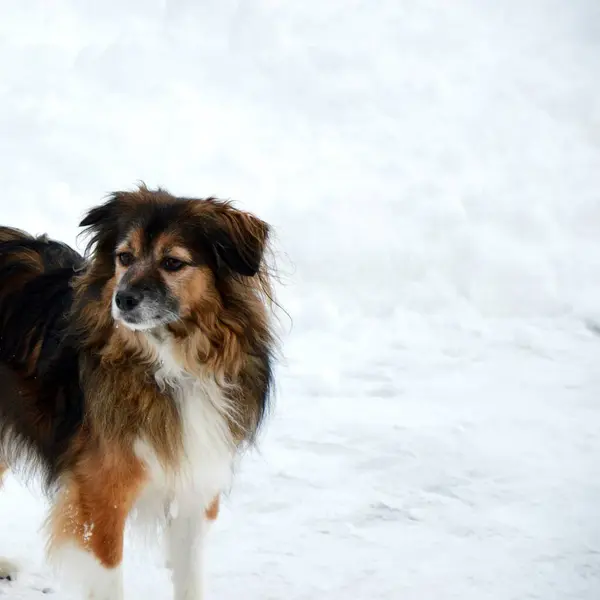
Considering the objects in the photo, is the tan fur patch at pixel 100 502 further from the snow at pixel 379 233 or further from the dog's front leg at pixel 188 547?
the snow at pixel 379 233

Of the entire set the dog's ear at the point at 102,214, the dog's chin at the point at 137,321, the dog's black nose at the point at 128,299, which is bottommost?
the dog's chin at the point at 137,321

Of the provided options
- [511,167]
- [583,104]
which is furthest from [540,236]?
[583,104]

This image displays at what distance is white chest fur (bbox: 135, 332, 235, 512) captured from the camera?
3.35 meters

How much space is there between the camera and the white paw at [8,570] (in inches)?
153

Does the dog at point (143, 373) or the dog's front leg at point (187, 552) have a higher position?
the dog at point (143, 373)

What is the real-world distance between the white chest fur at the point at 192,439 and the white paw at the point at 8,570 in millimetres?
963

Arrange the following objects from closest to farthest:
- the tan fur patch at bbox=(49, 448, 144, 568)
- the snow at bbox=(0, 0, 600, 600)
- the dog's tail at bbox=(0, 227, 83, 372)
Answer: the tan fur patch at bbox=(49, 448, 144, 568) < the dog's tail at bbox=(0, 227, 83, 372) < the snow at bbox=(0, 0, 600, 600)

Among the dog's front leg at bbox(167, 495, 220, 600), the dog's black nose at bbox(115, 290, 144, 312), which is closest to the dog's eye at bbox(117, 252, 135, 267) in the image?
the dog's black nose at bbox(115, 290, 144, 312)

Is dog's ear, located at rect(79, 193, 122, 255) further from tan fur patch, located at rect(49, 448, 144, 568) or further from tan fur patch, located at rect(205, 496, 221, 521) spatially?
tan fur patch, located at rect(205, 496, 221, 521)

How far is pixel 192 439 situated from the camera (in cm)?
337

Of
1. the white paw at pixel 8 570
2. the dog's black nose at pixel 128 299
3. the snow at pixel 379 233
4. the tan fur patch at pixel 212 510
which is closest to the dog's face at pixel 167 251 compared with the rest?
the dog's black nose at pixel 128 299

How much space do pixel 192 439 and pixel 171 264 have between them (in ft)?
2.50

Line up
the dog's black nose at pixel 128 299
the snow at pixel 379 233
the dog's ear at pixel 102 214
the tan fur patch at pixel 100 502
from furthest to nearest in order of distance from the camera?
the snow at pixel 379 233 < the dog's ear at pixel 102 214 < the tan fur patch at pixel 100 502 < the dog's black nose at pixel 128 299

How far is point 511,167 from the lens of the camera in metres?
10.1
